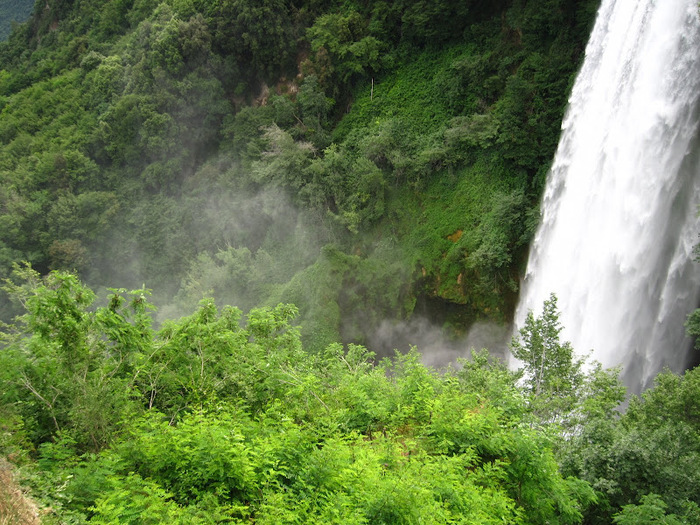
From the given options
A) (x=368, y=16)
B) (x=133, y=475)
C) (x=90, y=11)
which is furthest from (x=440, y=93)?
(x=90, y=11)

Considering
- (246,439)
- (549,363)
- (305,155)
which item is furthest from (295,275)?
(246,439)

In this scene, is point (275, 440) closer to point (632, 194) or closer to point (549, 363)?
point (549, 363)

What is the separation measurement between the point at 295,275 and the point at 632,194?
1509cm

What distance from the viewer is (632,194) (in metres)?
14.4

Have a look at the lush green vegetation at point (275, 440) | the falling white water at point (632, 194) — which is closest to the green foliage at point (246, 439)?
the lush green vegetation at point (275, 440)

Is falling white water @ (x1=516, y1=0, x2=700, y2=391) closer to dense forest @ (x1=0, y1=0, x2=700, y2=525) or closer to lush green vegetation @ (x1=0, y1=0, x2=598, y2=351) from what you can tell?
dense forest @ (x1=0, y1=0, x2=700, y2=525)

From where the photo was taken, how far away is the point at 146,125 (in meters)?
30.3

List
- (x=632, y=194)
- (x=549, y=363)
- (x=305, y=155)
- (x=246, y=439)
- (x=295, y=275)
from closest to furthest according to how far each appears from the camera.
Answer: (x=246, y=439) → (x=549, y=363) → (x=632, y=194) → (x=295, y=275) → (x=305, y=155)

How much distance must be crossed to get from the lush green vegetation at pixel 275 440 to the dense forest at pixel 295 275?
47mm

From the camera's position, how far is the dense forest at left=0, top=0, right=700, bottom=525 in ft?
22.0

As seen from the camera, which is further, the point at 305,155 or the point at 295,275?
the point at 305,155

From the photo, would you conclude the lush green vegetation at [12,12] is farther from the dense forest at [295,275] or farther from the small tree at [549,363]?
the small tree at [549,363]

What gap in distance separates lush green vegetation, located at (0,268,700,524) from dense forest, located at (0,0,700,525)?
47 mm

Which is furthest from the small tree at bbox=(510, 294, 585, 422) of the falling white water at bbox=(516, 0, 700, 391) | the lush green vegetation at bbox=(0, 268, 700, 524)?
the falling white water at bbox=(516, 0, 700, 391)
